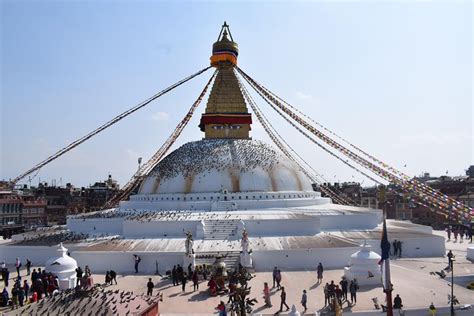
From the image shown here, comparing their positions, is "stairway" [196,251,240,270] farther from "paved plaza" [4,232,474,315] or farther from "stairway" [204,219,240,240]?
"stairway" [204,219,240,240]

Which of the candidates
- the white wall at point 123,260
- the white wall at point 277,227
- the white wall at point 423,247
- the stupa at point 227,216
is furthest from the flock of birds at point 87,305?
the white wall at point 423,247

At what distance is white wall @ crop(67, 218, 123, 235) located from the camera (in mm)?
16766

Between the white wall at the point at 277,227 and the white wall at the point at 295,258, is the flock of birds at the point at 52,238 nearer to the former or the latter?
the white wall at the point at 277,227

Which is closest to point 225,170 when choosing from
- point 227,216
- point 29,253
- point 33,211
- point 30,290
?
point 227,216

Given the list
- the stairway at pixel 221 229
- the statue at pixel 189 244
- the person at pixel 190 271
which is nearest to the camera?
the person at pixel 190 271

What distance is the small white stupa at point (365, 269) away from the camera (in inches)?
449

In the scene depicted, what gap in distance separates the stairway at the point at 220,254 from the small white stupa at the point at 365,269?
3164 millimetres

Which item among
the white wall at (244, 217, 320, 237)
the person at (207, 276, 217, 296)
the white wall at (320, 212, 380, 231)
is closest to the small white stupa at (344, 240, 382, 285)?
the person at (207, 276, 217, 296)

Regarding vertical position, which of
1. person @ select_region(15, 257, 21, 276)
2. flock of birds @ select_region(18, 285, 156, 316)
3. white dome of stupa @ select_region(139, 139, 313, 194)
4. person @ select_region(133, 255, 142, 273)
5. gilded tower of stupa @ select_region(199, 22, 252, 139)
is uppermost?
gilded tower of stupa @ select_region(199, 22, 252, 139)

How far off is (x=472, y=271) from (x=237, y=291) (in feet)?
32.0

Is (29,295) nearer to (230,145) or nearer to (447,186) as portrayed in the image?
(230,145)

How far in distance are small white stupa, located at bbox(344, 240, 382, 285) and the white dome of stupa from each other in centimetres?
727

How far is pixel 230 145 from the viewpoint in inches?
800

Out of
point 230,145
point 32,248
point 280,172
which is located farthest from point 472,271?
point 32,248
